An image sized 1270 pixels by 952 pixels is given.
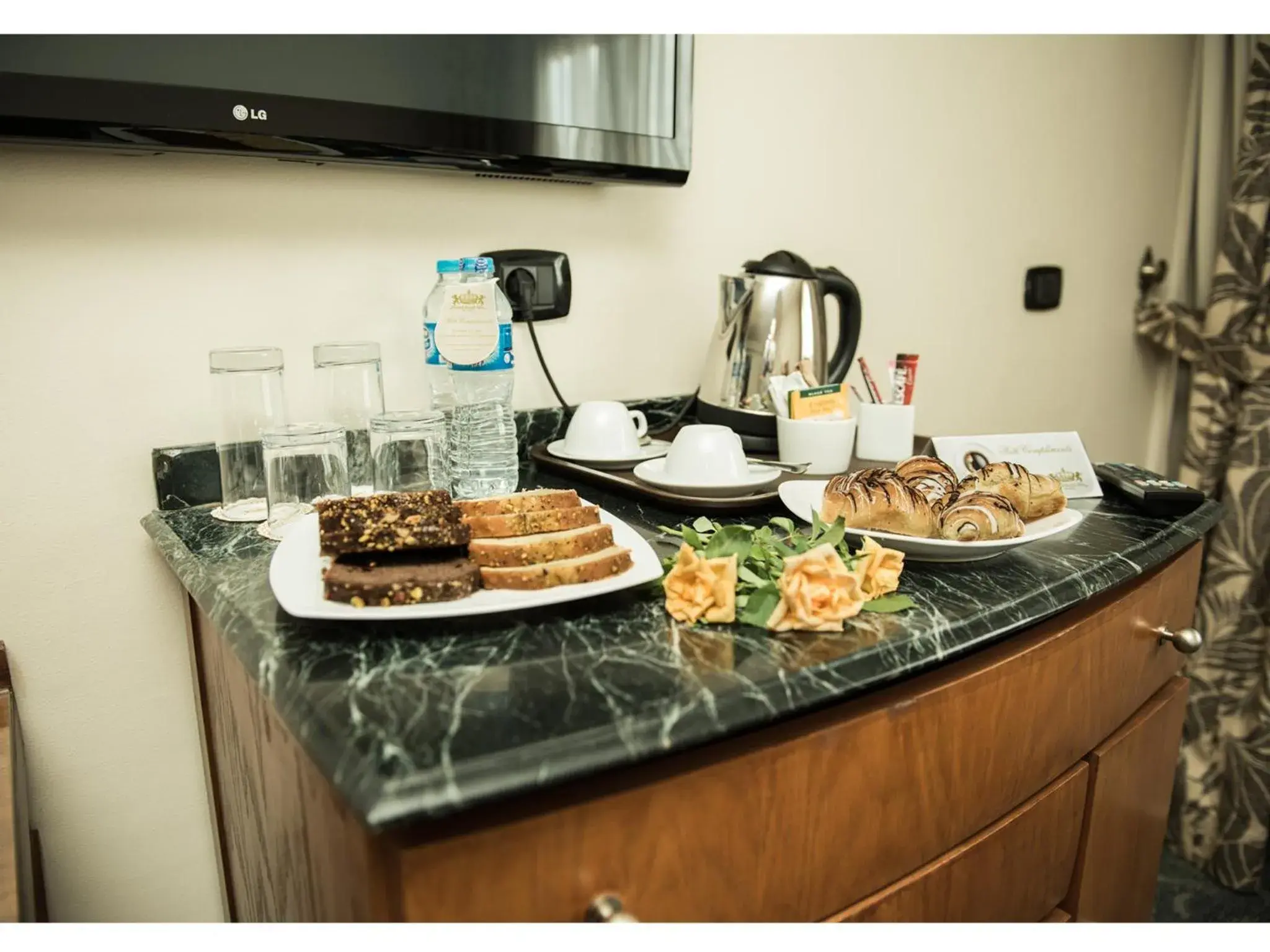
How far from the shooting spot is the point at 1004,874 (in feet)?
2.40

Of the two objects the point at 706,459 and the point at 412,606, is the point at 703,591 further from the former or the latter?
the point at 706,459

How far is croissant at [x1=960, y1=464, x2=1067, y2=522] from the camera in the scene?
33.0 inches

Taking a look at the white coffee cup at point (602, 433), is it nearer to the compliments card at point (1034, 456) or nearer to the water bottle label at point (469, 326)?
the water bottle label at point (469, 326)

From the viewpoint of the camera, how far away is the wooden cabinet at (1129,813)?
0.83 metres

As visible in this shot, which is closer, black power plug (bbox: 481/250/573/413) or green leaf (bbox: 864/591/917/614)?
green leaf (bbox: 864/591/917/614)

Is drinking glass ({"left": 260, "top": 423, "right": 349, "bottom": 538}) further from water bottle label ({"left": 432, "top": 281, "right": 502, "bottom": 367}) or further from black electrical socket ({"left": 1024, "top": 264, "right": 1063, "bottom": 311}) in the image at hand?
black electrical socket ({"left": 1024, "top": 264, "right": 1063, "bottom": 311})

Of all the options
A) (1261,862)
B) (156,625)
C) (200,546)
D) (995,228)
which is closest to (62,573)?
(156,625)

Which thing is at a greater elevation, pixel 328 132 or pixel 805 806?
pixel 328 132

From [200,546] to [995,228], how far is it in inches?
59.7

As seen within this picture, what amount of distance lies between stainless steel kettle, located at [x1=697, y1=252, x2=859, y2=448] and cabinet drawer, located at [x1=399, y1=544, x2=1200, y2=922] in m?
0.49

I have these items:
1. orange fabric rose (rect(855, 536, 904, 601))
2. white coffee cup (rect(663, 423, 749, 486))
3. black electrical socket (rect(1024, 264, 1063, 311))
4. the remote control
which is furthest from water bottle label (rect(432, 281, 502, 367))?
black electrical socket (rect(1024, 264, 1063, 311))

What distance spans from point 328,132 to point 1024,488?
0.81m

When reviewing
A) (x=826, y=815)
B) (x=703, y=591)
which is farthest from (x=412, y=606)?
(x=826, y=815)

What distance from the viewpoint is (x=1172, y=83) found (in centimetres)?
189
